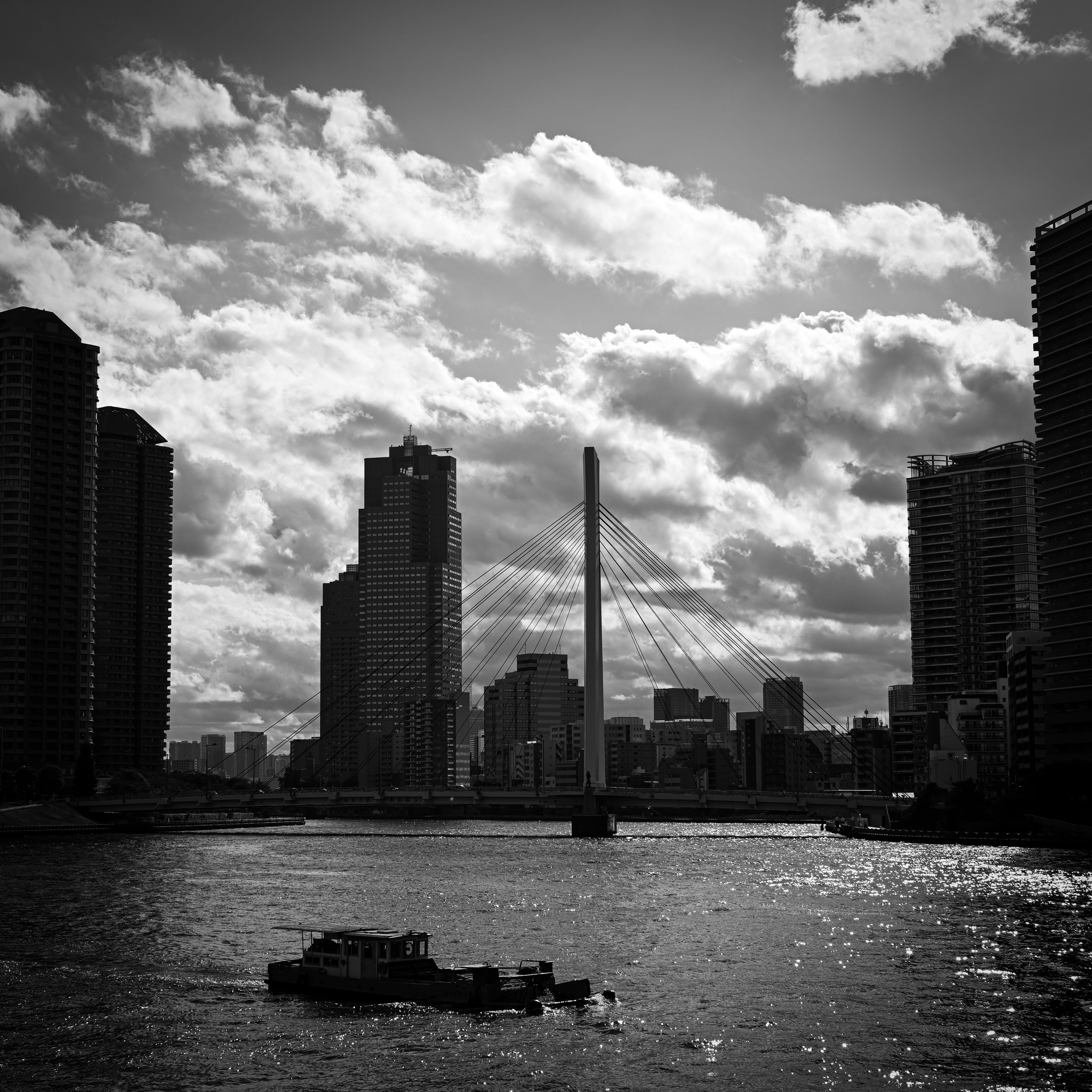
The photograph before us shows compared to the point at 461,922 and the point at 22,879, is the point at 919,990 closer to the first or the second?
the point at 461,922

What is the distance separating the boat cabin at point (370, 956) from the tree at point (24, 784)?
144 m

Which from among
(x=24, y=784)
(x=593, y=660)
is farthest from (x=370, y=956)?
(x=24, y=784)

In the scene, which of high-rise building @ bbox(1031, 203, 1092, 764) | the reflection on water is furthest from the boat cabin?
high-rise building @ bbox(1031, 203, 1092, 764)

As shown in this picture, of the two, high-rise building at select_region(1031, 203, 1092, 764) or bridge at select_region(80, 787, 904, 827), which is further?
high-rise building at select_region(1031, 203, 1092, 764)

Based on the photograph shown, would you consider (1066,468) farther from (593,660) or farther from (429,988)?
(429,988)

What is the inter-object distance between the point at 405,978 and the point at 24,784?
152239mm

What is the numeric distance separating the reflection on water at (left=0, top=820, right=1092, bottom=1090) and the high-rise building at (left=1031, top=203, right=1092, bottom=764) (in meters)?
55.8

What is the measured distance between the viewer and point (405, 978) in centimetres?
5528

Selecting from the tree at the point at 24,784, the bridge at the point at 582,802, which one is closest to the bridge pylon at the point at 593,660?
the bridge at the point at 582,802

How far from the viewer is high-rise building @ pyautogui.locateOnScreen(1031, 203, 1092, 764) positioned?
16938 centimetres

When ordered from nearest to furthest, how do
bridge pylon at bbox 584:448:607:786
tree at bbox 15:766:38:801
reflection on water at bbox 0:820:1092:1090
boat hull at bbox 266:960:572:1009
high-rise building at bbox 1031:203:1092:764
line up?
reflection on water at bbox 0:820:1092:1090
boat hull at bbox 266:960:572:1009
bridge pylon at bbox 584:448:607:786
high-rise building at bbox 1031:203:1092:764
tree at bbox 15:766:38:801

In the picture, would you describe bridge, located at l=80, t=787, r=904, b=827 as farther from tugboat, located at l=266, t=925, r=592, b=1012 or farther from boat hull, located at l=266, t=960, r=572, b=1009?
boat hull, located at l=266, t=960, r=572, b=1009

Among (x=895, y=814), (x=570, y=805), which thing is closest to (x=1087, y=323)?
(x=895, y=814)

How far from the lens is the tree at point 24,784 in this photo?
190 m
